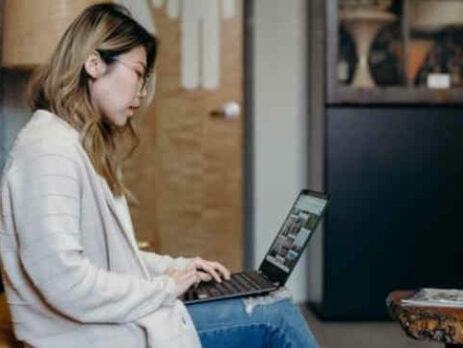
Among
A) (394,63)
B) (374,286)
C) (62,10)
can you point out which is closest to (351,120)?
(394,63)

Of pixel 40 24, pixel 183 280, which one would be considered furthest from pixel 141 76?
pixel 40 24

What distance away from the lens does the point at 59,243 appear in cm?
122

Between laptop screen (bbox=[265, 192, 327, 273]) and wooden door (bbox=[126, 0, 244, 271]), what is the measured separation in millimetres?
1587

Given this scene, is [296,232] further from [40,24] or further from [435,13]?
[435,13]

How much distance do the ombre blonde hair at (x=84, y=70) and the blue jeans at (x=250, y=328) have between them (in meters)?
0.34

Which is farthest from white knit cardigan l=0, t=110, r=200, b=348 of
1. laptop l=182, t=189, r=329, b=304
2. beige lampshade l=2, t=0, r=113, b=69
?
beige lampshade l=2, t=0, r=113, b=69

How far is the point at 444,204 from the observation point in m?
3.26

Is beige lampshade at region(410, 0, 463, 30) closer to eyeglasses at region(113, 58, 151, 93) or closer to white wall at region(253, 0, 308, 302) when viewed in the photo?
white wall at region(253, 0, 308, 302)

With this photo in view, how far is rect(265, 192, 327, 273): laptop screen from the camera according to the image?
1601mm

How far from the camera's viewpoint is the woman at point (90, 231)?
4.06 ft

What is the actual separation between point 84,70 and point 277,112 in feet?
7.26

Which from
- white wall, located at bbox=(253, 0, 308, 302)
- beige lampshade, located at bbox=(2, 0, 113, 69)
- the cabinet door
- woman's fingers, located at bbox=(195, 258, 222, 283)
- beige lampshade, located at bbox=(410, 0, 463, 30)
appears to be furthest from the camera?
white wall, located at bbox=(253, 0, 308, 302)

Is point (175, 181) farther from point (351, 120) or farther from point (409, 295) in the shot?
point (409, 295)

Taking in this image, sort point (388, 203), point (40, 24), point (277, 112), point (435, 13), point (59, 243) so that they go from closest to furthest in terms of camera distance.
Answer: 1. point (59, 243)
2. point (40, 24)
3. point (388, 203)
4. point (435, 13)
5. point (277, 112)
